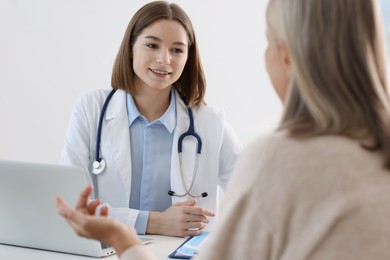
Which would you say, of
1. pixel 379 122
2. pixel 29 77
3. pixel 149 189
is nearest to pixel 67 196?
pixel 149 189

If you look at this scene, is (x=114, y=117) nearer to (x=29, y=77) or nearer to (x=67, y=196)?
(x=67, y=196)

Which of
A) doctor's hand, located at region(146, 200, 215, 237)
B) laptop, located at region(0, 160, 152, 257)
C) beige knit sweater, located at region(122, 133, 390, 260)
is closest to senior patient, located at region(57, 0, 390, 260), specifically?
beige knit sweater, located at region(122, 133, 390, 260)

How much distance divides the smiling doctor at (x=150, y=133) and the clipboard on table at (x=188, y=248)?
0.36m

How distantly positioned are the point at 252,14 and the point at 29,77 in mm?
1203

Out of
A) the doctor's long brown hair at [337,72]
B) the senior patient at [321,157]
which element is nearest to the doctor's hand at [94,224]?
the senior patient at [321,157]

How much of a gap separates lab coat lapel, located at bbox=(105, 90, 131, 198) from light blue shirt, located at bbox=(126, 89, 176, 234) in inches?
1.2

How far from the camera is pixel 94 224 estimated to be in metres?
1.19

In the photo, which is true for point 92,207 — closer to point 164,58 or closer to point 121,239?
point 121,239

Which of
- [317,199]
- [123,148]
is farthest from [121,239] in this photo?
[123,148]

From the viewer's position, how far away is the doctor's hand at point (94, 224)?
3.89 ft

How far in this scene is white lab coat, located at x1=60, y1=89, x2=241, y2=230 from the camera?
2.42m

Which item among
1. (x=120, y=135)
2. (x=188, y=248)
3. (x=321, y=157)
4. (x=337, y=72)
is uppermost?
(x=337, y=72)

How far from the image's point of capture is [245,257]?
3.34 feet

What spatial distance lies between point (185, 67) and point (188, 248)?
882mm
